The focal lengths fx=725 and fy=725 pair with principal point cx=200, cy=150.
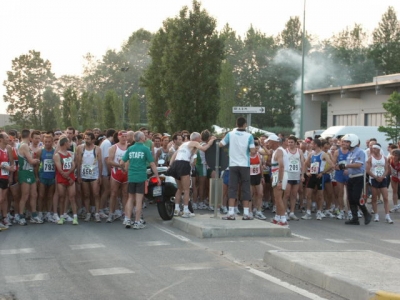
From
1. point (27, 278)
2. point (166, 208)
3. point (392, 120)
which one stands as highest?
point (392, 120)

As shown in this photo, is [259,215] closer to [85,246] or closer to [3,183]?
[3,183]

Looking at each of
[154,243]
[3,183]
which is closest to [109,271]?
[154,243]

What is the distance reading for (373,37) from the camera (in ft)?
312

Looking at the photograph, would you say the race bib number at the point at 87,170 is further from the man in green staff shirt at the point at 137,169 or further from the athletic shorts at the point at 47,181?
the man in green staff shirt at the point at 137,169

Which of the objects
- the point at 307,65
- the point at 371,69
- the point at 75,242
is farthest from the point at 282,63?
the point at 75,242

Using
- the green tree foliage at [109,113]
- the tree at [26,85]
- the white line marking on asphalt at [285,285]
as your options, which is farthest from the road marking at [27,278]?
the tree at [26,85]

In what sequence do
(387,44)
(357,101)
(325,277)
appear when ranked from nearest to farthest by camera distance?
(325,277)
(357,101)
(387,44)

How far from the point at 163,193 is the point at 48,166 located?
8.56 ft

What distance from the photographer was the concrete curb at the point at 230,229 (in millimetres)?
13422

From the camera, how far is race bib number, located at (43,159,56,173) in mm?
15969

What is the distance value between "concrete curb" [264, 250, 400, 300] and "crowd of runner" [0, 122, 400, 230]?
16.1 feet

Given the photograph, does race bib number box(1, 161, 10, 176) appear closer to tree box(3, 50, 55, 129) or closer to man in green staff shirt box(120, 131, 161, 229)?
man in green staff shirt box(120, 131, 161, 229)

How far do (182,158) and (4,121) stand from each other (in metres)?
130

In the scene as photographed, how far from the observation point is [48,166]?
631 inches
